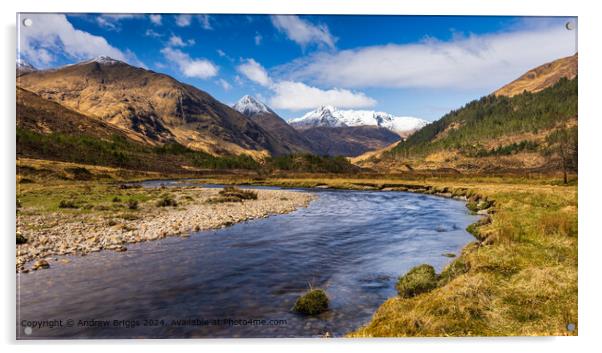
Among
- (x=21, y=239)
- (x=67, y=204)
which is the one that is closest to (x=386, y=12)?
(x=21, y=239)

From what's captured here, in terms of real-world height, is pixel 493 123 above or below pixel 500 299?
above

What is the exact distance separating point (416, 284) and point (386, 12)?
8.56 meters

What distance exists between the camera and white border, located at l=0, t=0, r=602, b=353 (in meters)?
9.22

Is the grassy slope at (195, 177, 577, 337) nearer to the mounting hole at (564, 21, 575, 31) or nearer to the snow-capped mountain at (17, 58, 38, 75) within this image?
the mounting hole at (564, 21, 575, 31)

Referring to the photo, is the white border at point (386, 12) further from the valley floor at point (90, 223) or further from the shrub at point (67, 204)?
the shrub at point (67, 204)

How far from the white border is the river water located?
314 millimetres

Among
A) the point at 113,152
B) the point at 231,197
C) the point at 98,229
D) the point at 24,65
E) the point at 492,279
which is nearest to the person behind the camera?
the point at 492,279

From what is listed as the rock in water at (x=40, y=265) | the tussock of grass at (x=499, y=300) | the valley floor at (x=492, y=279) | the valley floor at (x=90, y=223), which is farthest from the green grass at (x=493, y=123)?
the rock in water at (x=40, y=265)

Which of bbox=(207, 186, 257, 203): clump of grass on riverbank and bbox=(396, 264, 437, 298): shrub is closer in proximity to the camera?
bbox=(396, 264, 437, 298): shrub

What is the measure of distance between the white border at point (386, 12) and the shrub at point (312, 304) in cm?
87

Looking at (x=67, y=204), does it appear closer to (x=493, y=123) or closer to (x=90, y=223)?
(x=90, y=223)

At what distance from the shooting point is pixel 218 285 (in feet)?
38.4

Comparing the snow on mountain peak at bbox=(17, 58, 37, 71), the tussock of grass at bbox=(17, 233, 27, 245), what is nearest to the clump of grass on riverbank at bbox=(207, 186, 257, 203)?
the tussock of grass at bbox=(17, 233, 27, 245)
